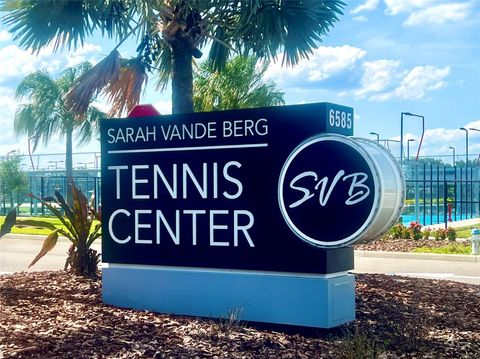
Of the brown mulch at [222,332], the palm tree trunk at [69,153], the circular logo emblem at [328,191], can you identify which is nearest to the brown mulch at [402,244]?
the brown mulch at [222,332]

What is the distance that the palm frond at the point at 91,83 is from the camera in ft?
34.4

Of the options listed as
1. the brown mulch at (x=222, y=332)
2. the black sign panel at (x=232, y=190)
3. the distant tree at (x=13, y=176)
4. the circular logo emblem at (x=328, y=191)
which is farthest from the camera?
the distant tree at (x=13, y=176)

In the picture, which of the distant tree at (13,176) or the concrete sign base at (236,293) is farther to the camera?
the distant tree at (13,176)

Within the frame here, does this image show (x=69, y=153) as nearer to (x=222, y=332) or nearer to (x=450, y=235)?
(x=450, y=235)

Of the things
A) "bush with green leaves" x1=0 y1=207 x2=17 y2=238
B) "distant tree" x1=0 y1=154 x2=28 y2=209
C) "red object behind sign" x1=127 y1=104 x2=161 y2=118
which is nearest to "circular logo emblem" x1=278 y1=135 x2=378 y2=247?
"red object behind sign" x1=127 y1=104 x2=161 y2=118

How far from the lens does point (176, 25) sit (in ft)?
34.3

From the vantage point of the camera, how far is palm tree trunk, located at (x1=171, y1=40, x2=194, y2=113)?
409 inches

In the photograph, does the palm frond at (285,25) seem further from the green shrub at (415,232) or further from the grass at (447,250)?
the green shrub at (415,232)

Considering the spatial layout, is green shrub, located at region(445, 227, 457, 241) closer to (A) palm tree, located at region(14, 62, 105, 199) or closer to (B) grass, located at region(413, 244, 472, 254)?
(B) grass, located at region(413, 244, 472, 254)

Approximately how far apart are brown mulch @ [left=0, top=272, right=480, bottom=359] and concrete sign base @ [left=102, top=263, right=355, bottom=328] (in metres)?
0.14

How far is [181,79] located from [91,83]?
1.35m

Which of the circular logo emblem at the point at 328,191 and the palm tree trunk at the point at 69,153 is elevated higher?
the palm tree trunk at the point at 69,153

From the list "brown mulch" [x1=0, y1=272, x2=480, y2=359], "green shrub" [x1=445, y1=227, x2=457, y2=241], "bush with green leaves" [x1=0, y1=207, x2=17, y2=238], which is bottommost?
"brown mulch" [x1=0, y1=272, x2=480, y2=359]

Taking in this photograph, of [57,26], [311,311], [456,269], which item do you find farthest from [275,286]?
[456,269]
